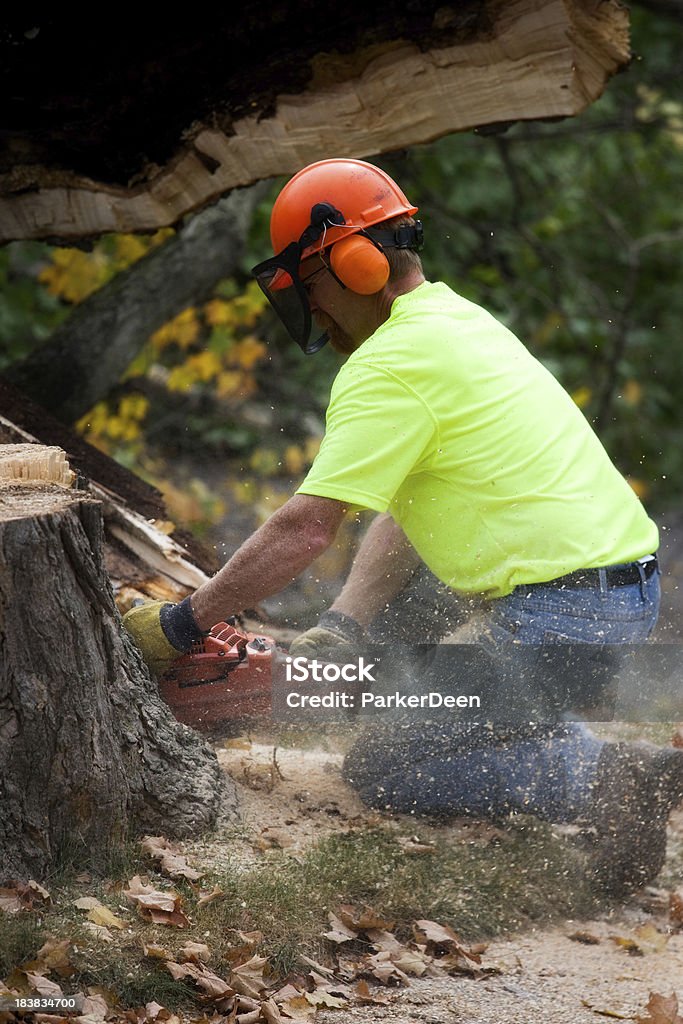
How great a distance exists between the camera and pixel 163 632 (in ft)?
10.5

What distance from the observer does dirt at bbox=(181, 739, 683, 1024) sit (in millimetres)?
2729

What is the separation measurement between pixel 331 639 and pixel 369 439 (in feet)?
2.50

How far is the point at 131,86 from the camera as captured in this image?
163 inches

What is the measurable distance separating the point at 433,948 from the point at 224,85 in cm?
300

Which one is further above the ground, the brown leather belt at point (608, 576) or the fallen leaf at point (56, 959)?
the fallen leaf at point (56, 959)

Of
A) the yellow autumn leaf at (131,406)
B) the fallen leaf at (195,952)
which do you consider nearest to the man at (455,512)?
the fallen leaf at (195,952)

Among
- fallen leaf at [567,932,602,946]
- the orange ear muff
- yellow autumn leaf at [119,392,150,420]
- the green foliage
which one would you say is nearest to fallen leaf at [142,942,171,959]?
fallen leaf at [567,932,602,946]

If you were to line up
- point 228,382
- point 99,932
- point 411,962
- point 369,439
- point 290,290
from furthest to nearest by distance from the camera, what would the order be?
point 228,382, point 290,290, point 369,439, point 411,962, point 99,932

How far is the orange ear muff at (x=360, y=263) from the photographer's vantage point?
3.34 metres

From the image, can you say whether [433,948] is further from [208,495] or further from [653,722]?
[208,495]

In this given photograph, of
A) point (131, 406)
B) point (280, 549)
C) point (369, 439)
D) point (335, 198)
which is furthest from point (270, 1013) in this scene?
point (131, 406)

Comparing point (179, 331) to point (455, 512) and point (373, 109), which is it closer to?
point (373, 109)

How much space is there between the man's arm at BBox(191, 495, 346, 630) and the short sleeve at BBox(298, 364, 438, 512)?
0.17ft

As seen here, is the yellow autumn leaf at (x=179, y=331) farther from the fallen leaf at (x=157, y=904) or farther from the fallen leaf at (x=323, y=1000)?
the fallen leaf at (x=323, y=1000)
